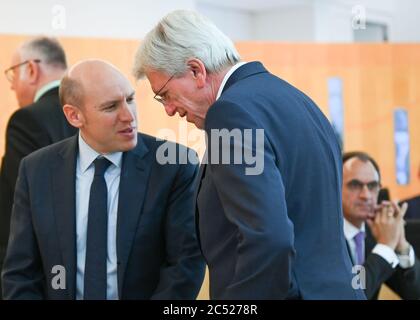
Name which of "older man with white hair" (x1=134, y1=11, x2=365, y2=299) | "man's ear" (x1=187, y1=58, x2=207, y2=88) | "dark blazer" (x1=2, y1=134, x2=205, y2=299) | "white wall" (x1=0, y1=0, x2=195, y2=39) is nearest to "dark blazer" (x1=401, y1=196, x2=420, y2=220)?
"white wall" (x1=0, y1=0, x2=195, y2=39)

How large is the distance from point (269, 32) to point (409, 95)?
8.25ft

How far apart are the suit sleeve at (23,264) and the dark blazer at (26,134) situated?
49 cm

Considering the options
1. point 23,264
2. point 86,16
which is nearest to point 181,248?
point 23,264

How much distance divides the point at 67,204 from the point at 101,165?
16 centimetres

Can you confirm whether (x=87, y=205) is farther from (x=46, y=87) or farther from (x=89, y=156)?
(x=46, y=87)

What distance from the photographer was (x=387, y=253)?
3.09 meters

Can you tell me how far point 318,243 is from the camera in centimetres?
164

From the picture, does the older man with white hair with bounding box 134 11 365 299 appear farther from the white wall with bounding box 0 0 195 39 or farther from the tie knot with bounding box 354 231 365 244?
the white wall with bounding box 0 0 195 39

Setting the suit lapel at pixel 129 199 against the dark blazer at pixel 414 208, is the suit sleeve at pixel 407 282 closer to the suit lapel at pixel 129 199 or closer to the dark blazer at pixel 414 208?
the suit lapel at pixel 129 199

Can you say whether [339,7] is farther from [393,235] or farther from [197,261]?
[197,261]

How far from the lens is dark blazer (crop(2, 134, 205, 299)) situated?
2.31 m

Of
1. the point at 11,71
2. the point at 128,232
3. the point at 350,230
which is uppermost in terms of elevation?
the point at 11,71

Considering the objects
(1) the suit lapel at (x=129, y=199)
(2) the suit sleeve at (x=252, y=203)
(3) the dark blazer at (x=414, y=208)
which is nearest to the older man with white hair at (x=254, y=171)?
(2) the suit sleeve at (x=252, y=203)
